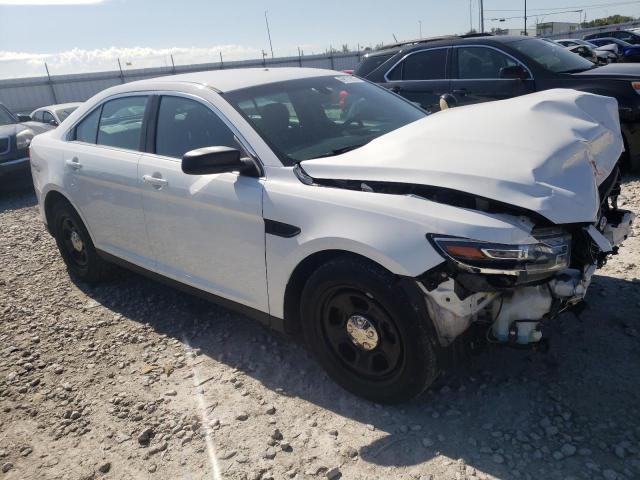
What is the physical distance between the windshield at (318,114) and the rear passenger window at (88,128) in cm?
160

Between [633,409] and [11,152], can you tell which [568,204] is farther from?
[11,152]

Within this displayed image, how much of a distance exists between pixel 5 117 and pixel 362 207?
382 inches

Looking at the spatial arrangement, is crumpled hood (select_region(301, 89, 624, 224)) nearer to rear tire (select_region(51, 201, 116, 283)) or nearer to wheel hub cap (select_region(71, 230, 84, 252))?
rear tire (select_region(51, 201, 116, 283))

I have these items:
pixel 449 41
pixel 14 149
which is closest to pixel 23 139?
pixel 14 149

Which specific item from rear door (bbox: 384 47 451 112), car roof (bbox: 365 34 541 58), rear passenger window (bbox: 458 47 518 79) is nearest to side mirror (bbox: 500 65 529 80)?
rear passenger window (bbox: 458 47 518 79)

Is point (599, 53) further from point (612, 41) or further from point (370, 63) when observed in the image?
point (370, 63)

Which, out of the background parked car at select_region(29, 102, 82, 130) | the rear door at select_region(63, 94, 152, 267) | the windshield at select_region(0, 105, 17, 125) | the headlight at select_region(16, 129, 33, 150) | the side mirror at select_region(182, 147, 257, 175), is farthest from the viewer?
the background parked car at select_region(29, 102, 82, 130)

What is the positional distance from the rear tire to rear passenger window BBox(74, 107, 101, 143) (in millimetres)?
600

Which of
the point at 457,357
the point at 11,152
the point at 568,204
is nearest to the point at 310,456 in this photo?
the point at 457,357

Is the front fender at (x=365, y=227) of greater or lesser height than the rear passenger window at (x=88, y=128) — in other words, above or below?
below

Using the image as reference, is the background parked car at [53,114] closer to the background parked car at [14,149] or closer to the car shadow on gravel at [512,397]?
the background parked car at [14,149]

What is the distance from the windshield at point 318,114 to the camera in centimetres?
317

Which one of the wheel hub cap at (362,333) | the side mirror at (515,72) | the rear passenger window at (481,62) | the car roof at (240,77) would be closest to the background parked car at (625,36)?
the rear passenger window at (481,62)

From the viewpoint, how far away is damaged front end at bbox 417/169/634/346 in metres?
2.27
